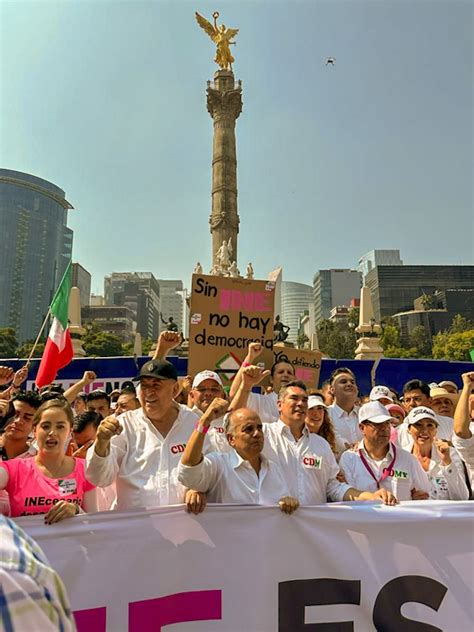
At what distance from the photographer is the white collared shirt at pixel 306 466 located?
9.40ft

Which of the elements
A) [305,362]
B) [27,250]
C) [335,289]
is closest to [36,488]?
[305,362]

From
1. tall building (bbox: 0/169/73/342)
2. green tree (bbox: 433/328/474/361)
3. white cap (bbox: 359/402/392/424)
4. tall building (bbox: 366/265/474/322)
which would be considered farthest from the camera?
tall building (bbox: 366/265/474/322)

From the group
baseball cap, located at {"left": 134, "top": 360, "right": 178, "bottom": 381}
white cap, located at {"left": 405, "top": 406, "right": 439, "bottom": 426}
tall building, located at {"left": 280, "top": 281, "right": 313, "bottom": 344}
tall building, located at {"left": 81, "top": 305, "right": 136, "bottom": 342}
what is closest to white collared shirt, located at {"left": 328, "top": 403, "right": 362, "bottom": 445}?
white cap, located at {"left": 405, "top": 406, "right": 439, "bottom": 426}

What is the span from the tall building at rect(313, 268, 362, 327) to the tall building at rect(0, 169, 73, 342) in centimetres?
6057

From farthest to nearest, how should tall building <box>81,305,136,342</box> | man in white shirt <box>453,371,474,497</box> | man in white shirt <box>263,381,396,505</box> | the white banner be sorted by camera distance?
1. tall building <box>81,305,136,342</box>
2. man in white shirt <box>453,371,474,497</box>
3. man in white shirt <box>263,381,396,505</box>
4. the white banner

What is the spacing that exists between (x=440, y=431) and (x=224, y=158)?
40768 mm

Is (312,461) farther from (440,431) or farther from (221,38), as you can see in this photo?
(221,38)

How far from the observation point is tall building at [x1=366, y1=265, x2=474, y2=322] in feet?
297

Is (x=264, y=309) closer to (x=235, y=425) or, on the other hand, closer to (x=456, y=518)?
(x=235, y=425)

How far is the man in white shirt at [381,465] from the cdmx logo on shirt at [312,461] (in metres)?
0.29

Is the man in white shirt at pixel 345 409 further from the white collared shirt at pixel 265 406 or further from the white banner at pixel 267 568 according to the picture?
the white banner at pixel 267 568

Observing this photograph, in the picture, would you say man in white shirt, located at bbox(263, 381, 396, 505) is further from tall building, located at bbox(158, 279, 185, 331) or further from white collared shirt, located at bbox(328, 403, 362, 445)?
tall building, located at bbox(158, 279, 185, 331)

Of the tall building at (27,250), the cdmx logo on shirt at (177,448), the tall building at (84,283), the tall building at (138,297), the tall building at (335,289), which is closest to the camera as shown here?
the cdmx logo on shirt at (177,448)

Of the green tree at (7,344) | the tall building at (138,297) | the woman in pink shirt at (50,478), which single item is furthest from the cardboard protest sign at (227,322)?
the tall building at (138,297)
